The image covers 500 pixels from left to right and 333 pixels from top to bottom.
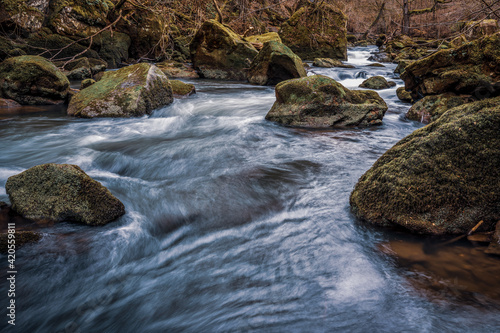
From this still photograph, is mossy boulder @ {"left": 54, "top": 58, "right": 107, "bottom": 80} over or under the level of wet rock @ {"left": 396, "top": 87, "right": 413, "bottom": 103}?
over

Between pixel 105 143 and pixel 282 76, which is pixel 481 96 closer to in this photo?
pixel 105 143

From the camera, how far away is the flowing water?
81.8 inches


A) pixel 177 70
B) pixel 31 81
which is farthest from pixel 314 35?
pixel 31 81

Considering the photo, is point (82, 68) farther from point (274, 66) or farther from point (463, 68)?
point (463, 68)

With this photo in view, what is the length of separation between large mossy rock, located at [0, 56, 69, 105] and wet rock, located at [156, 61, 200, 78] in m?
5.48

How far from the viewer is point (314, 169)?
4.58 metres

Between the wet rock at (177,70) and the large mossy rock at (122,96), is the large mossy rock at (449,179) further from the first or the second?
the wet rock at (177,70)

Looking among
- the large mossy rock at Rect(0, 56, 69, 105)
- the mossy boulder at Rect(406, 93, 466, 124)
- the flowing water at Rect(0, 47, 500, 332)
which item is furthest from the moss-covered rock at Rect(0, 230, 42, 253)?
the mossy boulder at Rect(406, 93, 466, 124)

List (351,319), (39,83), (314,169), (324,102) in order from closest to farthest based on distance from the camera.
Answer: (351,319) < (314,169) < (324,102) < (39,83)

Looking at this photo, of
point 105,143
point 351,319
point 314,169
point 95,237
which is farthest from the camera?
point 105,143

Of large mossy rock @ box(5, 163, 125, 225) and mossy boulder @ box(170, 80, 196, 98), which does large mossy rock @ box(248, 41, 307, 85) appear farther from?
large mossy rock @ box(5, 163, 125, 225)

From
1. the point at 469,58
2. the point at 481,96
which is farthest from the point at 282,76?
the point at 481,96

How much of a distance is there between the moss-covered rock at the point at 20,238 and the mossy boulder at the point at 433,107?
6.91 meters

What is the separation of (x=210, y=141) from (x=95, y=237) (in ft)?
11.4
